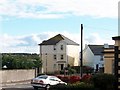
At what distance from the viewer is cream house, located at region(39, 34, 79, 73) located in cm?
9038

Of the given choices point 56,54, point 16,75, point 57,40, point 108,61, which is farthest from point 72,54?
point 108,61

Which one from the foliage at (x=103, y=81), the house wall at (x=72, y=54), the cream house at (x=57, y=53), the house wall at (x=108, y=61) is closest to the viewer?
the foliage at (x=103, y=81)

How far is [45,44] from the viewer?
3666 inches

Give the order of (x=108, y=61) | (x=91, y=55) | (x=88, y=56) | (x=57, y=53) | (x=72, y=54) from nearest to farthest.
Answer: (x=108, y=61)
(x=57, y=53)
(x=72, y=54)
(x=91, y=55)
(x=88, y=56)

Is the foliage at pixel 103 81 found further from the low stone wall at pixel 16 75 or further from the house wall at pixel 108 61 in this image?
Answer: the low stone wall at pixel 16 75

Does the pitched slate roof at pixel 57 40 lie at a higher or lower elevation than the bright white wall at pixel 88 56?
higher

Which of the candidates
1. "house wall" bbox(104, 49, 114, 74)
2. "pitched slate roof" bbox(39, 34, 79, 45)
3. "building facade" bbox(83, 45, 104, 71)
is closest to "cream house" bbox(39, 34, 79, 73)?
"pitched slate roof" bbox(39, 34, 79, 45)

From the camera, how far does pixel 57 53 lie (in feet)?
299

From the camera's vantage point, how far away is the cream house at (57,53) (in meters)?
90.4

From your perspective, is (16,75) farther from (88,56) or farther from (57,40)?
(88,56)

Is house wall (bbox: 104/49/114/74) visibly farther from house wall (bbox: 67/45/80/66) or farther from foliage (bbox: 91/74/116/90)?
house wall (bbox: 67/45/80/66)

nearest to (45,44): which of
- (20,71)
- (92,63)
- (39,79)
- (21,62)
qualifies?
(92,63)

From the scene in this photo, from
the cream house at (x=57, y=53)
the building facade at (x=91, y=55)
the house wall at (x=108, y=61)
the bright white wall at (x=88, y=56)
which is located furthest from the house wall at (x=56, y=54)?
the house wall at (x=108, y=61)

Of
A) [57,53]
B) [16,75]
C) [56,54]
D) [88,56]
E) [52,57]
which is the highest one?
[57,53]
